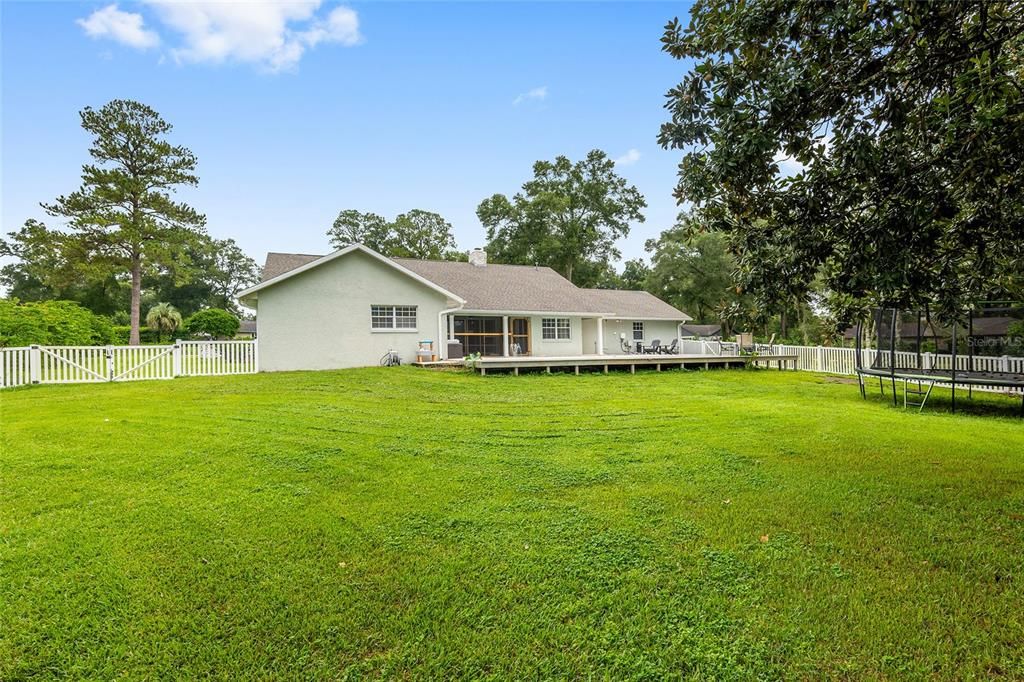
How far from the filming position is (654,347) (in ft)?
79.0

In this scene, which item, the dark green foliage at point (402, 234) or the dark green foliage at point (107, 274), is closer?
the dark green foliage at point (107, 274)

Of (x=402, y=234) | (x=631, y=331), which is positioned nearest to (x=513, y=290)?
(x=631, y=331)

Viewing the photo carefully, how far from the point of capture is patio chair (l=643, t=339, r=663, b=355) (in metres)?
23.7

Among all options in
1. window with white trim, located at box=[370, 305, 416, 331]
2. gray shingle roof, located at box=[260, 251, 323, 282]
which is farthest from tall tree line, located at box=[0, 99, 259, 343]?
window with white trim, located at box=[370, 305, 416, 331]

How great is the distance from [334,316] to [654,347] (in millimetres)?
15560

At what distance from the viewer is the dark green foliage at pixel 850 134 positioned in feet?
11.9

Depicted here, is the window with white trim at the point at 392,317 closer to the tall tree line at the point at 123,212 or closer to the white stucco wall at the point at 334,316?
the white stucco wall at the point at 334,316

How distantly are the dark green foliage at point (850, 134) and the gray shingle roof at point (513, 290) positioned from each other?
15.2 metres

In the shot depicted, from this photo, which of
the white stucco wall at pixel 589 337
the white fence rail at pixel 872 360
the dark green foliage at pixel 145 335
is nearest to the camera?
the white fence rail at pixel 872 360

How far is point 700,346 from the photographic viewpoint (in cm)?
2456

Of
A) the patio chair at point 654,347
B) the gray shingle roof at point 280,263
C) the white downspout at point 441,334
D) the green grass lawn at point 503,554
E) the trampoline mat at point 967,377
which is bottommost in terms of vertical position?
the green grass lawn at point 503,554

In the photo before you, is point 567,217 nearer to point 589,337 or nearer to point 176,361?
point 589,337

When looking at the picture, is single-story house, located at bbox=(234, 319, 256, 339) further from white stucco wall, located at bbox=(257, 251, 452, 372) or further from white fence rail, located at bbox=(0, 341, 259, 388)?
white fence rail, located at bbox=(0, 341, 259, 388)

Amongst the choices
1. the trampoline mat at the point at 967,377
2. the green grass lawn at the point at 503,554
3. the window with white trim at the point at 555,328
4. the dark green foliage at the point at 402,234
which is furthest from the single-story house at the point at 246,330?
the trampoline mat at the point at 967,377
